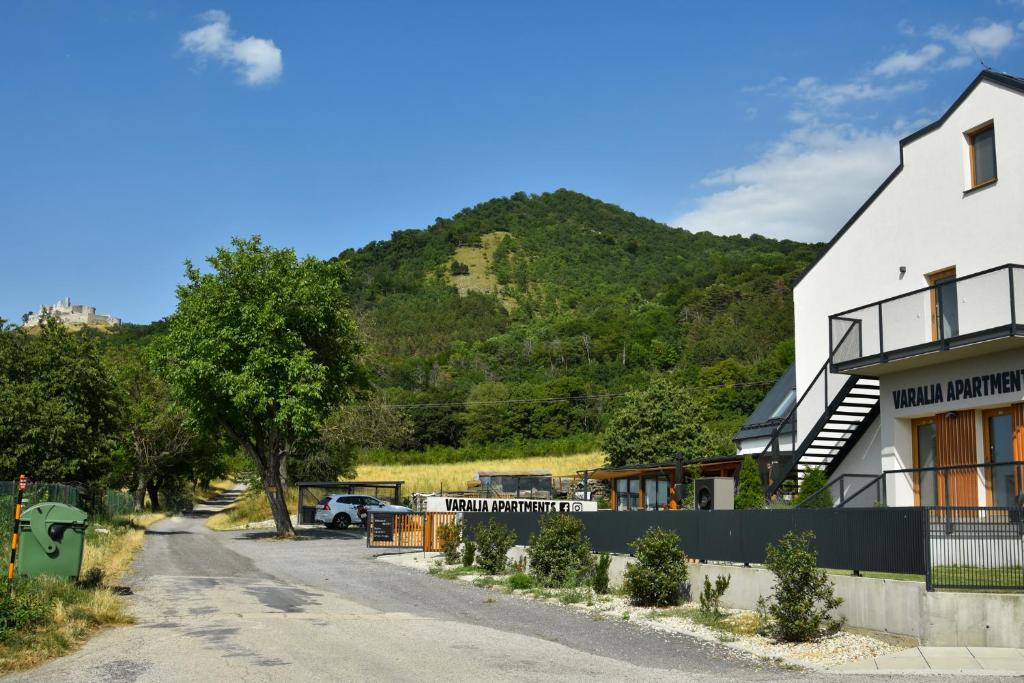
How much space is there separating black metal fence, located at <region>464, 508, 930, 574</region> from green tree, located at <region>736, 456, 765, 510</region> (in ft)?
10.9

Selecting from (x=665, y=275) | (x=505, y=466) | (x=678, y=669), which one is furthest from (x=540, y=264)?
(x=678, y=669)

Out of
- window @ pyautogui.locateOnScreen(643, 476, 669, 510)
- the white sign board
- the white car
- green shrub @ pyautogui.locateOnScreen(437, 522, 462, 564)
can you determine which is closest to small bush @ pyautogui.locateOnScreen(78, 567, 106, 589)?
green shrub @ pyautogui.locateOnScreen(437, 522, 462, 564)

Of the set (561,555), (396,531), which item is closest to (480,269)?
(396,531)

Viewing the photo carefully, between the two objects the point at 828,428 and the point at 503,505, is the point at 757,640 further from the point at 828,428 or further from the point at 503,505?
the point at 503,505

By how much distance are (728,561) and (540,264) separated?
423 feet

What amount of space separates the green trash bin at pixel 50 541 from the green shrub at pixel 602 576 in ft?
31.7

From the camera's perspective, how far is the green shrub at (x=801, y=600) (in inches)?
520

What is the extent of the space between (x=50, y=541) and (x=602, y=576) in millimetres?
10149

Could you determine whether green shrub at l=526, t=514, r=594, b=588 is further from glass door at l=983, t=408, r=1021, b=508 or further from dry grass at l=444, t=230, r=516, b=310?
dry grass at l=444, t=230, r=516, b=310

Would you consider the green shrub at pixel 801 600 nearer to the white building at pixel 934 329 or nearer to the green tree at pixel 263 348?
the white building at pixel 934 329

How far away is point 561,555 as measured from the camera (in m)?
21.1

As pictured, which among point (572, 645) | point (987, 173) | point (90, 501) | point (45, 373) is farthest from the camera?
point (45, 373)

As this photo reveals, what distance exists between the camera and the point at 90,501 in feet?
116

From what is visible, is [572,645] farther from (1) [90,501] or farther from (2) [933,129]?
(1) [90,501]
